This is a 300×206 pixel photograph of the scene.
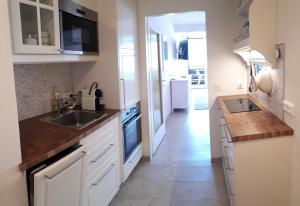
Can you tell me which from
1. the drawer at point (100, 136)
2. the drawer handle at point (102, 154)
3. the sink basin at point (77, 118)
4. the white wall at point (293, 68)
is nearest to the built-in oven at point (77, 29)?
the sink basin at point (77, 118)

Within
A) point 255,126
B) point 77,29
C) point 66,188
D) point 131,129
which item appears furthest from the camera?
point 131,129

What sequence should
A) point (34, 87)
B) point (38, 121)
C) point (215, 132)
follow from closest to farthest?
point (38, 121)
point (34, 87)
point (215, 132)

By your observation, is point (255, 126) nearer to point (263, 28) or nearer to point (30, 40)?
point (263, 28)

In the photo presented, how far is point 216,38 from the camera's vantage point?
384 centimetres

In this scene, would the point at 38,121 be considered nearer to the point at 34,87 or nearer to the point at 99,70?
the point at 34,87

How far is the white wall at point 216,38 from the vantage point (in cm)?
378

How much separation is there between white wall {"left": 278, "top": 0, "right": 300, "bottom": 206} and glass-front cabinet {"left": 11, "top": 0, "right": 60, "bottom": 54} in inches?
70.5

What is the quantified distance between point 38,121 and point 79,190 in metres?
0.85

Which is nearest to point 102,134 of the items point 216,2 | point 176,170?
point 176,170

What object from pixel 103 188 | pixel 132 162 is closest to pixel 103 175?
pixel 103 188

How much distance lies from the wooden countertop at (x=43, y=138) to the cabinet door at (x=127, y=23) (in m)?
1.06

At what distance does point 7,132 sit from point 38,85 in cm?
143

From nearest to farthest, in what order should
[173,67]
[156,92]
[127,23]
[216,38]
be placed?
[127,23] → [216,38] → [156,92] → [173,67]

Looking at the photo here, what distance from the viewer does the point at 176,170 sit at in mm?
3775
